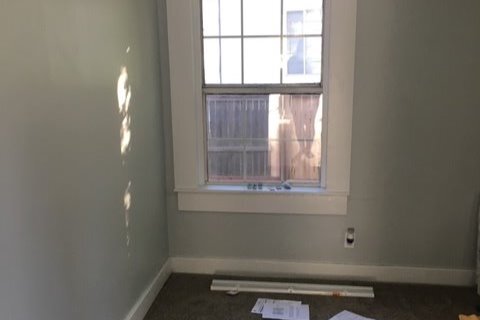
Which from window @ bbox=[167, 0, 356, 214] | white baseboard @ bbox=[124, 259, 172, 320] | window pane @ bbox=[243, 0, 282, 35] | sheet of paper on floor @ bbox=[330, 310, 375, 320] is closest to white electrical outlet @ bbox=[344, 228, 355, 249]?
window @ bbox=[167, 0, 356, 214]

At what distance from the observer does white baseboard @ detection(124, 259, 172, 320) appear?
2341mm

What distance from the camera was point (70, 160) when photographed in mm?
1661

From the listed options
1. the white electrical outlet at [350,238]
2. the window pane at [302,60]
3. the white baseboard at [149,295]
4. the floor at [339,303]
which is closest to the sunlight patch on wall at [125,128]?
the white baseboard at [149,295]

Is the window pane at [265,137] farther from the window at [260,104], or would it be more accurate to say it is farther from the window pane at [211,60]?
the window pane at [211,60]

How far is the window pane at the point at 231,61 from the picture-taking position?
2.75 metres

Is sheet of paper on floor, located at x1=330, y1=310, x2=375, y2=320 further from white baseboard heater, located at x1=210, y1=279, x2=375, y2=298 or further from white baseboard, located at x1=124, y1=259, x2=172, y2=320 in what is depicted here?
white baseboard, located at x1=124, y1=259, x2=172, y2=320

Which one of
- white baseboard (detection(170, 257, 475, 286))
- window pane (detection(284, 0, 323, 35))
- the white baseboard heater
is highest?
window pane (detection(284, 0, 323, 35))

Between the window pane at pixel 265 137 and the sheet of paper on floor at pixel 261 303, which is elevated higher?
the window pane at pixel 265 137

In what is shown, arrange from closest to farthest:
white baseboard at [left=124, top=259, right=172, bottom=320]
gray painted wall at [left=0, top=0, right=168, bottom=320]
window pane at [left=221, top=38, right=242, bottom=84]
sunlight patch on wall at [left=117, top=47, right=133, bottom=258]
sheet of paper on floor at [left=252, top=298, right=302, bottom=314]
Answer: gray painted wall at [left=0, top=0, right=168, bottom=320] → sunlight patch on wall at [left=117, top=47, right=133, bottom=258] → white baseboard at [left=124, top=259, right=172, bottom=320] → sheet of paper on floor at [left=252, top=298, right=302, bottom=314] → window pane at [left=221, top=38, right=242, bottom=84]

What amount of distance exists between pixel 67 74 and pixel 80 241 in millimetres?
643

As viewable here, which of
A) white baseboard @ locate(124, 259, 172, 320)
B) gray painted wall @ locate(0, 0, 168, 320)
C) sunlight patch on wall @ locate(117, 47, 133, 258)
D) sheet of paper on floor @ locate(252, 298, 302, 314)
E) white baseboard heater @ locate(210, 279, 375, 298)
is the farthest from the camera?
white baseboard heater @ locate(210, 279, 375, 298)

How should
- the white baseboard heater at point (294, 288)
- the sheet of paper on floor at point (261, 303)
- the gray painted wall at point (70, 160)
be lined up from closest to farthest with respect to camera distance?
the gray painted wall at point (70, 160)
the sheet of paper on floor at point (261, 303)
the white baseboard heater at point (294, 288)

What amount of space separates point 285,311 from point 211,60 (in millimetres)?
1548

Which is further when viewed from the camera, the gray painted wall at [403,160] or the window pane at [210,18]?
the window pane at [210,18]
